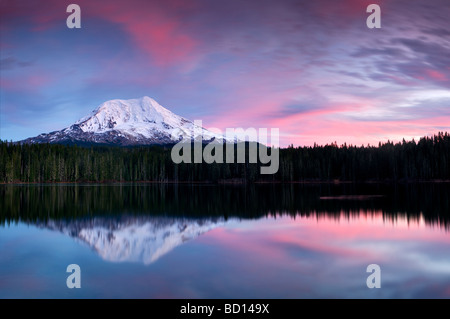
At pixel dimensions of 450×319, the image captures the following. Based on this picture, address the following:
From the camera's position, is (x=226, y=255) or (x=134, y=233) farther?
(x=134, y=233)

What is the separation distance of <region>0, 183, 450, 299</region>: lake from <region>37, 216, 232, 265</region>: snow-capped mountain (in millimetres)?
104

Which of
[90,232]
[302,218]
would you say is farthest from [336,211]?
[90,232]

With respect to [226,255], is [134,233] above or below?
above

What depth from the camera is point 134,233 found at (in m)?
36.3

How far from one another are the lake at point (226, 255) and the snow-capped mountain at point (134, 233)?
104 millimetres

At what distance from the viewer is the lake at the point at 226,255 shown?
18.2 metres

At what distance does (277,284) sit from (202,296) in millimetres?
4325

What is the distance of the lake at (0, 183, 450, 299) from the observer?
1819 centimetres

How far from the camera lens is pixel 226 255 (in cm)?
2642

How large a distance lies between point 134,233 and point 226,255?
1371 centimetres

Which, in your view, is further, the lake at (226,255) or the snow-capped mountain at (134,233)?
the snow-capped mountain at (134,233)

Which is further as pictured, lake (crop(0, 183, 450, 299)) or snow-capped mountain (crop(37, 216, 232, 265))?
snow-capped mountain (crop(37, 216, 232, 265))

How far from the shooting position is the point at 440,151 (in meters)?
186

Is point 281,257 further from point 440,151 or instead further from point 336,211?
point 440,151
